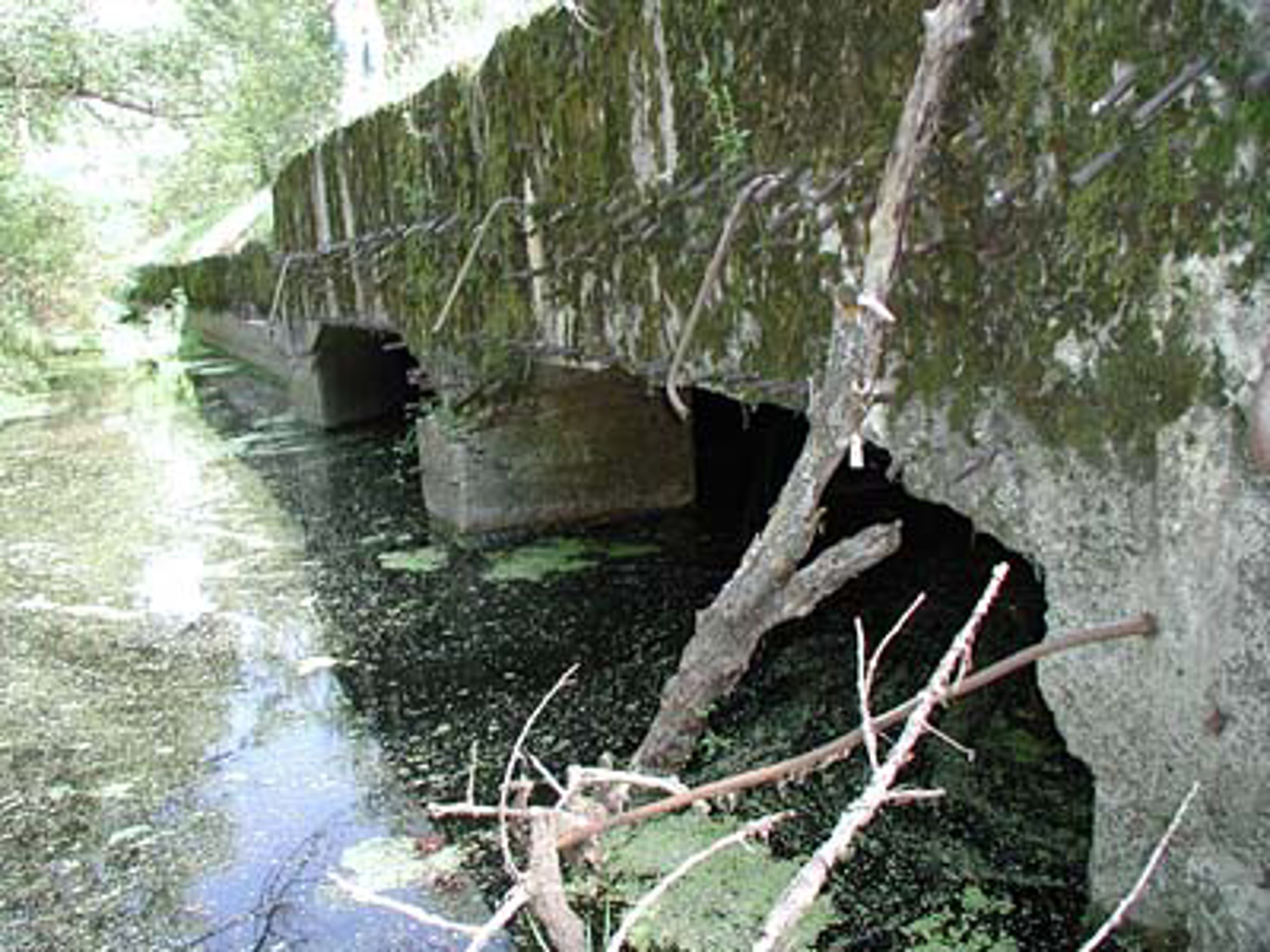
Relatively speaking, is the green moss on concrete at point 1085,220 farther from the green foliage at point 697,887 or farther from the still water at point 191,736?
the still water at point 191,736

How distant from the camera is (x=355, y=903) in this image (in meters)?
3.35

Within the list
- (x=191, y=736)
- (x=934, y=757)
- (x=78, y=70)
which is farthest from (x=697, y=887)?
(x=78, y=70)

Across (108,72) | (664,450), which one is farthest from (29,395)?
(664,450)

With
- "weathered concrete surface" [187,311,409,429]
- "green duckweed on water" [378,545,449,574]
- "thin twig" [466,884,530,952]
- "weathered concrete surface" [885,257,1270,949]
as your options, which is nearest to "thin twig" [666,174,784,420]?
"weathered concrete surface" [885,257,1270,949]

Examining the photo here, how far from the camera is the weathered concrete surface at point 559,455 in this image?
22.1ft

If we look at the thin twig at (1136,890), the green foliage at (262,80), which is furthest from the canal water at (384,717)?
the green foliage at (262,80)

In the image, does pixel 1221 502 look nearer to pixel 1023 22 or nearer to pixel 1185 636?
pixel 1185 636

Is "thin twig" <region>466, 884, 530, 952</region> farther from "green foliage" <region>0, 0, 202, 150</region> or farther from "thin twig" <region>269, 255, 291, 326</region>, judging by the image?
"green foliage" <region>0, 0, 202, 150</region>

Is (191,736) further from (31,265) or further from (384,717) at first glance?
(31,265)

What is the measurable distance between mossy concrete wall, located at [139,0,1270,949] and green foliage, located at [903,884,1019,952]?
320 mm

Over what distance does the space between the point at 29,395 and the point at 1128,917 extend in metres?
16.6

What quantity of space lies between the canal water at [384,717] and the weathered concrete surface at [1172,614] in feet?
1.73

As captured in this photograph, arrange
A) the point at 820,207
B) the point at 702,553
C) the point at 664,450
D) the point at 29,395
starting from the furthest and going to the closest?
the point at 29,395, the point at 664,450, the point at 702,553, the point at 820,207

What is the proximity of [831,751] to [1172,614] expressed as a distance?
71 cm
